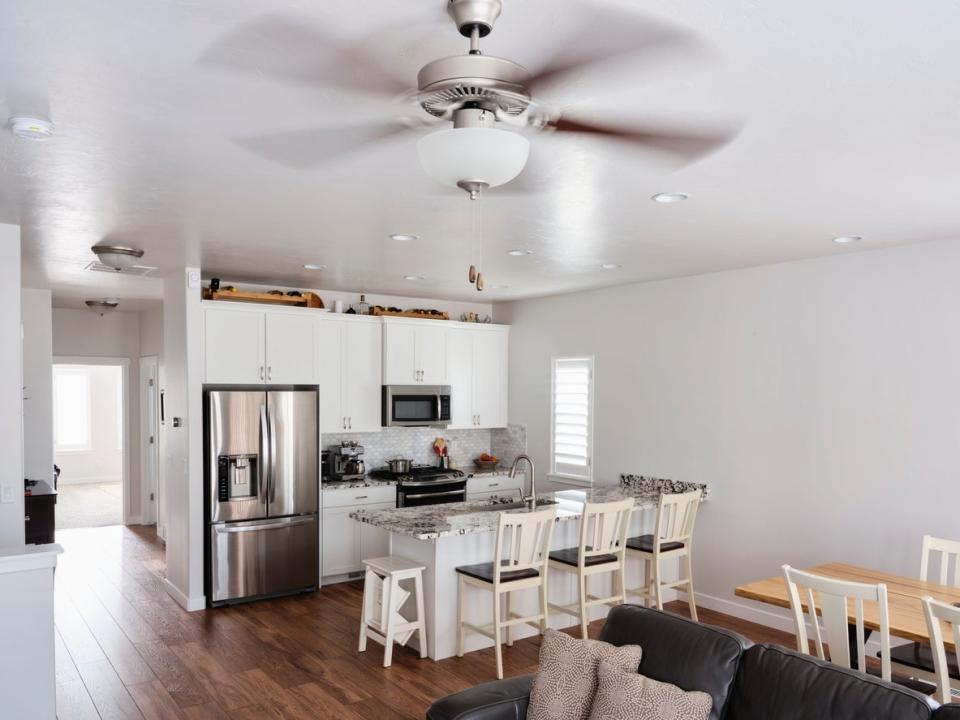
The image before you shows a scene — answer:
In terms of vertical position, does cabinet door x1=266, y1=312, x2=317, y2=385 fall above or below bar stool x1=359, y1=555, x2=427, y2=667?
above

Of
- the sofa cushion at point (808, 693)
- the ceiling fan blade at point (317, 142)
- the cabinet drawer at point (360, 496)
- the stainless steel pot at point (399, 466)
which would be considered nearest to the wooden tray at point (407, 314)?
the stainless steel pot at point (399, 466)

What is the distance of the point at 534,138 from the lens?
257 cm

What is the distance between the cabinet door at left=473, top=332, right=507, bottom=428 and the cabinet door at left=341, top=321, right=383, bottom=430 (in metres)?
1.11

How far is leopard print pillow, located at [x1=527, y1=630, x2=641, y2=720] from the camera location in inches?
102

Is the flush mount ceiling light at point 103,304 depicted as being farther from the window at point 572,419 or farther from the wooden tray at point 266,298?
the window at point 572,419

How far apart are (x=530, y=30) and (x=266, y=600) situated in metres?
→ 5.26

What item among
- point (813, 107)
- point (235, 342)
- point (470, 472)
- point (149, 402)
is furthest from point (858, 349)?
point (149, 402)

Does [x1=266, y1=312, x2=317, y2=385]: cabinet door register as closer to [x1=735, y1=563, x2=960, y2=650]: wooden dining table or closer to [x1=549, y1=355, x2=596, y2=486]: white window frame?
[x1=549, y1=355, x2=596, y2=486]: white window frame

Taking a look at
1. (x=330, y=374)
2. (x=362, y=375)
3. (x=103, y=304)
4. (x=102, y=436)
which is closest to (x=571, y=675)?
(x=330, y=374)

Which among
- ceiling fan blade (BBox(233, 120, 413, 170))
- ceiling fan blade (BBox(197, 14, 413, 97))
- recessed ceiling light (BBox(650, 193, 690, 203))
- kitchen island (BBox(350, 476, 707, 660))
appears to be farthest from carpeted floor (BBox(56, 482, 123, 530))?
ceiling fan blade (BBox(197, 14, 413, 97))

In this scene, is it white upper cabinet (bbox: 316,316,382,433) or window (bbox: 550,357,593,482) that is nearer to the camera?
white upper cabinet (bbox: 316,316,382,433)

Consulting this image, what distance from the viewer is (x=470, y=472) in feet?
24.5

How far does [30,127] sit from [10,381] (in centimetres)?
212

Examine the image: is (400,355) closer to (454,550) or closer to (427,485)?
(427,485)
